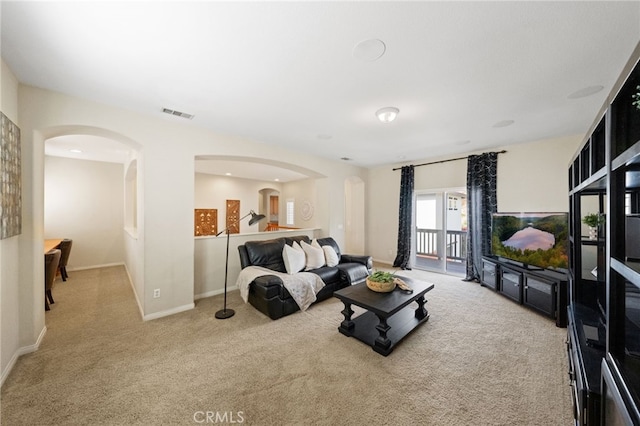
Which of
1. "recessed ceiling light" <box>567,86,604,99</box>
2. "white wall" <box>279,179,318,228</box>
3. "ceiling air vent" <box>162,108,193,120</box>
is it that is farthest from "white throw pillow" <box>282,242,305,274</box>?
"white wall" <box>279,179,318,228</box>

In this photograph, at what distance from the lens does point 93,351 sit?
2258mm

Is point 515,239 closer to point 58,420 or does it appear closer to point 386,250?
point 386,250

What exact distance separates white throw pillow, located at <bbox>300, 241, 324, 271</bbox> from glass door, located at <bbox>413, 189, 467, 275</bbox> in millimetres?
2783

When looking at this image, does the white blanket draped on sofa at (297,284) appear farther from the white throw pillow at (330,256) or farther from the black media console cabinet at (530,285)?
the black media console cabinet at (530,285)

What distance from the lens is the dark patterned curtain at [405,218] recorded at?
5.46 m

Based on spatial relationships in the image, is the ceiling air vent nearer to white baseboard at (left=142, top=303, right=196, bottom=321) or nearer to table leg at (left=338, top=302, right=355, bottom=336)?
white baseboard at (left=142, top=303, right=196, bottom=321)

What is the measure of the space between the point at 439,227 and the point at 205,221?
23.3ft

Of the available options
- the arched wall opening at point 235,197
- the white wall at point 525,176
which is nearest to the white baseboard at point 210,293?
the arched wall opening at point 235,197

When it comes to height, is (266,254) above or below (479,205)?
below

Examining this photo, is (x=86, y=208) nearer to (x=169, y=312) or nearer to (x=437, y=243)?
(x=169, y=312)

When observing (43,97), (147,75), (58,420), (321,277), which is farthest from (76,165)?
(321,277)

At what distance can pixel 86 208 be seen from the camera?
5.39 meters

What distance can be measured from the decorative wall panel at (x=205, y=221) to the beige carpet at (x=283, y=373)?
4.58 meters

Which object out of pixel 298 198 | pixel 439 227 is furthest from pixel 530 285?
pixel 298 198
